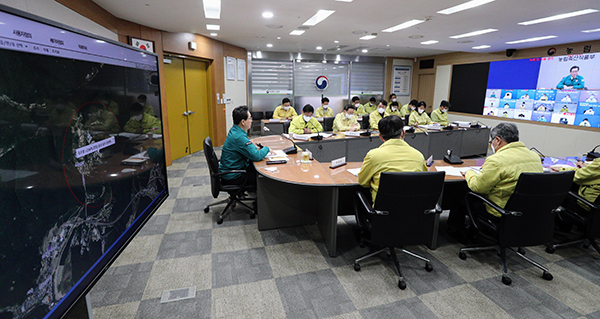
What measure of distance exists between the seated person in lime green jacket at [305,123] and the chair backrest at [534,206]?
373 centimetres

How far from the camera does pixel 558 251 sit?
3002mm

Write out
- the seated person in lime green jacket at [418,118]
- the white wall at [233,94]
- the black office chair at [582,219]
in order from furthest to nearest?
1. the white wall at [233,94]
2. the seated person in lime green jacket at [418,118]
3. the black office chair at [582,219]

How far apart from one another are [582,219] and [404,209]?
192 centimetres

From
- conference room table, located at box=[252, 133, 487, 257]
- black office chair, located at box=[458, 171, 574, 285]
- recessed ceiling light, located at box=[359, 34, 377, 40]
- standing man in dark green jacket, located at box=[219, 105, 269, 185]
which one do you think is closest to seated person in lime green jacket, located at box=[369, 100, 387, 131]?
recessed ceiling light, located at box=[359, 34, 377, 40]

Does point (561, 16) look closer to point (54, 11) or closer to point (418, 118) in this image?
point (418, 118)

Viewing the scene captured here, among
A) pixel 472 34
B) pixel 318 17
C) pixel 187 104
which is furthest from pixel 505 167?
pixel 187 104

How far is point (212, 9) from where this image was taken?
448 centimetres

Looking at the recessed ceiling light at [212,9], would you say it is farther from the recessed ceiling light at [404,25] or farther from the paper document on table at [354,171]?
the recessed ceiling light at [404,25]

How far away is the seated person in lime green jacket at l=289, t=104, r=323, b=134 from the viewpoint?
5680 mm

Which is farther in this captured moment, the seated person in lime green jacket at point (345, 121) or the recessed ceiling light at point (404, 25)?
the seated person in lime green jacket at point (345, 121)

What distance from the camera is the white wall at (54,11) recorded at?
2424mm

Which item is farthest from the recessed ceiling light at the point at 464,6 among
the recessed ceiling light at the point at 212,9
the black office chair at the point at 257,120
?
the black office chair at the point at 257,120

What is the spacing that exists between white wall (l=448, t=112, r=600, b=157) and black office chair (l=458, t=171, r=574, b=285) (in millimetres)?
5911

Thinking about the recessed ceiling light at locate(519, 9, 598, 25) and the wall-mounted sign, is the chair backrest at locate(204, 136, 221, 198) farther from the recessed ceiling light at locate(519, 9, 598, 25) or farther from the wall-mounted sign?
the wall-mounted sign
